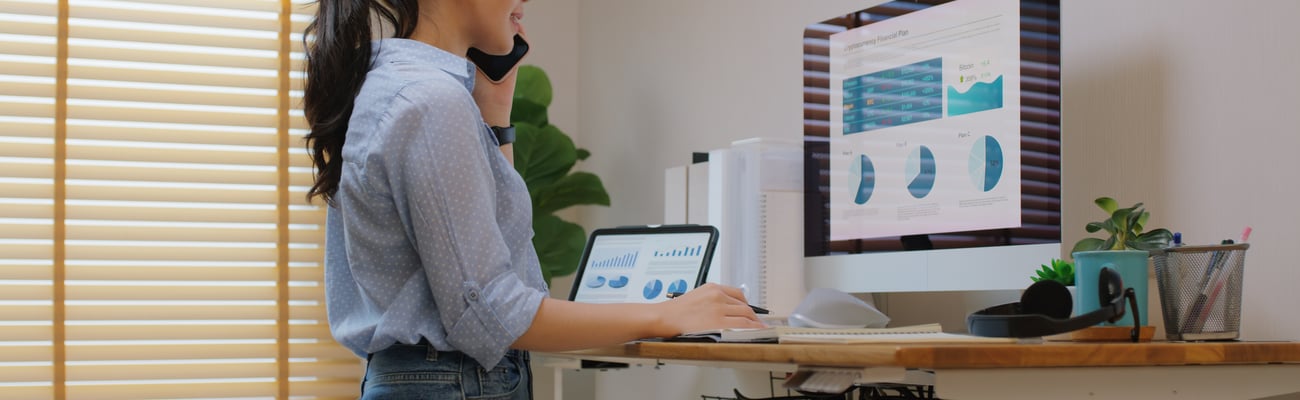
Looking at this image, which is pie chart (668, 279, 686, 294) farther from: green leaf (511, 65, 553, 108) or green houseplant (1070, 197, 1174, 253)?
green leaf (511, 65, 553, 108)

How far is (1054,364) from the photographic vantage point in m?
1.04

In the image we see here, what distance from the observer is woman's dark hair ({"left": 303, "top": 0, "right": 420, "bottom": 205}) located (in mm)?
1166

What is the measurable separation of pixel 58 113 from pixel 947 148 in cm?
233

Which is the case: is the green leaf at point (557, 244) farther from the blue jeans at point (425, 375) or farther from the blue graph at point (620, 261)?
the blue jeans at point (425, 375)

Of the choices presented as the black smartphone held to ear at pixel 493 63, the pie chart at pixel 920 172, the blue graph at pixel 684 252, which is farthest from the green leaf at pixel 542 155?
the black smartphone held to ear at pixel 493 63

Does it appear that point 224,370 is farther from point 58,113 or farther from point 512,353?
point 512,353

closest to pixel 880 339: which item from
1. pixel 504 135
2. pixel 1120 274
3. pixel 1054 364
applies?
pixel 1054 364

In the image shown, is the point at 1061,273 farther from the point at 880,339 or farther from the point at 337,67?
the point at 337,67

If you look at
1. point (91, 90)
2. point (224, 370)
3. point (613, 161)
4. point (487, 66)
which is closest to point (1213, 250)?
point (487, 66)

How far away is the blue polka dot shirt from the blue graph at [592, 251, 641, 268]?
1.06m

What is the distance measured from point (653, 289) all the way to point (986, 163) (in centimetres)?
66

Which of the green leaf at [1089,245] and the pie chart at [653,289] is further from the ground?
the green leaf at [1089,245]

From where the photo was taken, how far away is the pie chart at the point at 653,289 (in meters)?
2.13

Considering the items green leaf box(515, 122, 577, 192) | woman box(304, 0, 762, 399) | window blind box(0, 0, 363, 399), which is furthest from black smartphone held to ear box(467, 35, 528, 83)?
window blind box(0, 0, 363, 399)
